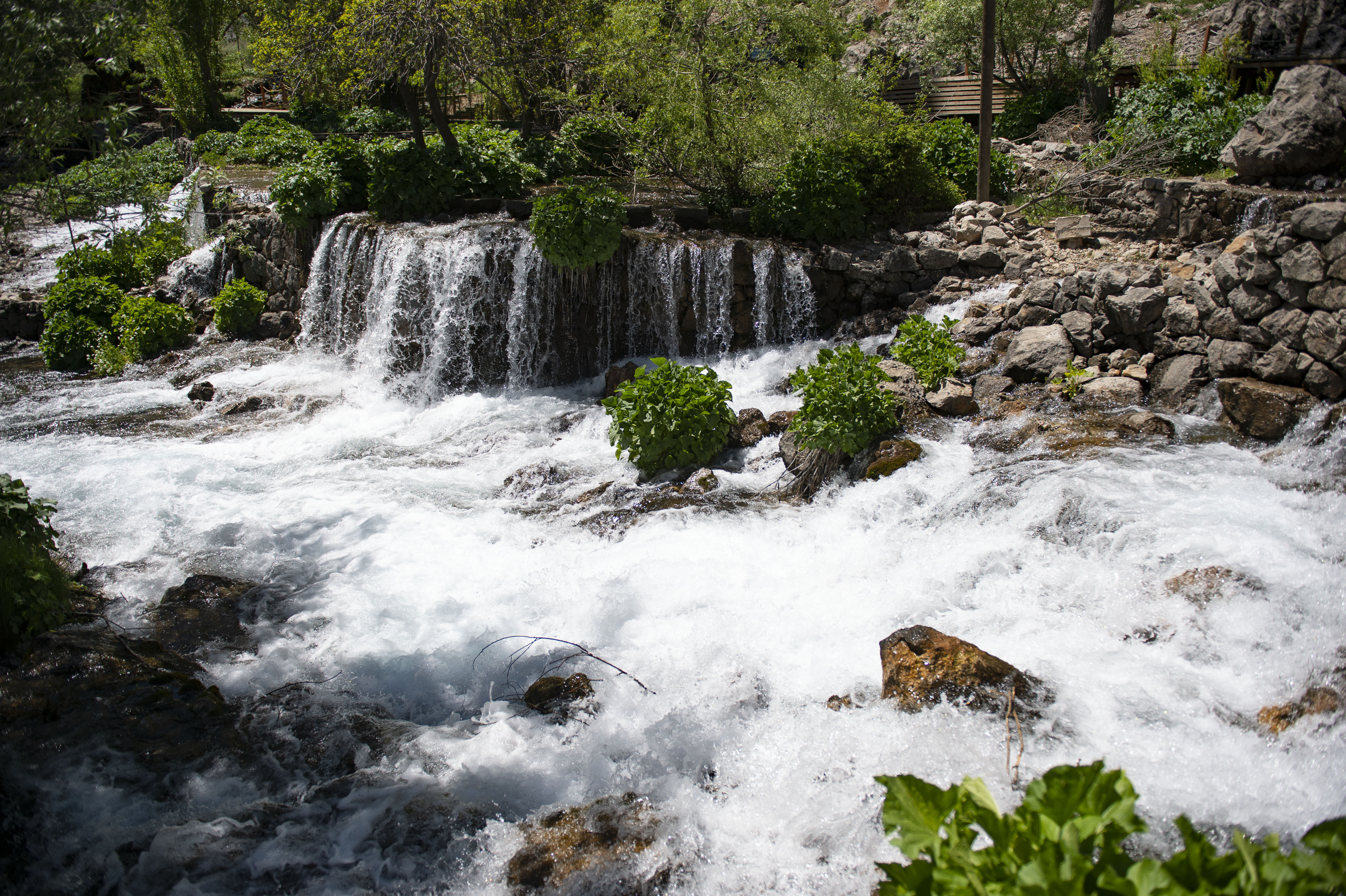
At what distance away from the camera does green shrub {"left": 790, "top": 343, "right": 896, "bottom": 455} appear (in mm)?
7277

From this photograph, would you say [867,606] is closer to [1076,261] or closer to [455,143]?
[1076,261]

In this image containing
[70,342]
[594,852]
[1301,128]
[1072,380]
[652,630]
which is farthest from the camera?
[70,342]

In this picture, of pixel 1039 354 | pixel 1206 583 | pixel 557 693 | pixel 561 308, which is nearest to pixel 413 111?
pixel 561 308

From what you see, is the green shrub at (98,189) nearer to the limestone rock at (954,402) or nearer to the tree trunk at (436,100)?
the tree trunk at (436,100)

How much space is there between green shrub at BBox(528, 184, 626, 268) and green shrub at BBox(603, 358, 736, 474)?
2981 mm

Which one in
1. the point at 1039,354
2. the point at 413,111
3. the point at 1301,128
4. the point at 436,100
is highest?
the point at 436,100

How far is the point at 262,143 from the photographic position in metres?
18.4

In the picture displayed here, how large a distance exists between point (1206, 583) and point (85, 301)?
597 inches

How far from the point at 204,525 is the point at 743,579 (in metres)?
5.00

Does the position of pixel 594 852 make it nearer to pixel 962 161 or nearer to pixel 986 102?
pixel 986 102

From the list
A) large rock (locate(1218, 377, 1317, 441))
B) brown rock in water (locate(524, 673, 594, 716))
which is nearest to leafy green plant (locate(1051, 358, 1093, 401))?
large rock (locate(1218, 377, 1317, 441))

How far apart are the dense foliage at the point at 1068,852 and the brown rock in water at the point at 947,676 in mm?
2079

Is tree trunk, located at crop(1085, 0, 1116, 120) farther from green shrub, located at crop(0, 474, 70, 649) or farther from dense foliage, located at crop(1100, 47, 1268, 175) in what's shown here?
green shrub, located at crop(0, 474, 70, 649)

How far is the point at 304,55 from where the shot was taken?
1218 centimetres
